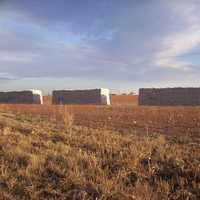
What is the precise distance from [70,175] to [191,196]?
1.86m

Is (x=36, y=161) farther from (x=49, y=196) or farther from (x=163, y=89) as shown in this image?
(x=163, y=89)

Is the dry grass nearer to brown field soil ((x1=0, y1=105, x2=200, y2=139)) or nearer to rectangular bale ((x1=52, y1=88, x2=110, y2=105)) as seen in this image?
brown field soil ((x1=0, y1=105, x2=200, y2=139))

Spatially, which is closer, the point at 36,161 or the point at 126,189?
the point at 126,189

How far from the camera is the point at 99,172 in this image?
17.4 feet

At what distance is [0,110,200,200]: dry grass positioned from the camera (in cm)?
453

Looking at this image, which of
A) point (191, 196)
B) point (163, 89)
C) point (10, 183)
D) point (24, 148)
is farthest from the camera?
point (163, 89)

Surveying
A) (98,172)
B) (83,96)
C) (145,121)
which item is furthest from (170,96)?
(98,172)

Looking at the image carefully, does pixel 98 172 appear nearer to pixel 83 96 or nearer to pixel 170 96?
pixel 170 96

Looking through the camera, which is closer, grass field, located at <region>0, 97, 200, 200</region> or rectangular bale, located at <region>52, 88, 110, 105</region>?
grass field, located at <region>0, 97, 200, 200</region>

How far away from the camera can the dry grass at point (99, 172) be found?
453cm

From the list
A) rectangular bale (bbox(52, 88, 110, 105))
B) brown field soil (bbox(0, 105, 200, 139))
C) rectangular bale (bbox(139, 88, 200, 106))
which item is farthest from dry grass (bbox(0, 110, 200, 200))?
rectangular bale (bbox(52, 88, 110, 105))

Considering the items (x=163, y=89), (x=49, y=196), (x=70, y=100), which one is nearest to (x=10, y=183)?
(x=49, y=196)

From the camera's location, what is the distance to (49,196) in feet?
14.7

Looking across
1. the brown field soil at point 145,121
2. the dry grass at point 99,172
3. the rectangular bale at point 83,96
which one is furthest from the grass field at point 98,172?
the rectangular bale at point 83,96
